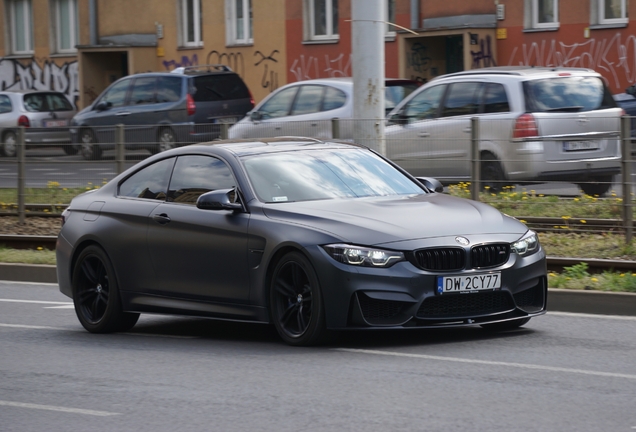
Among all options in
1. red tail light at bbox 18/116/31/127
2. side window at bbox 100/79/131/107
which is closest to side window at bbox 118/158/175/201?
side window at bbox 100/79/131/107

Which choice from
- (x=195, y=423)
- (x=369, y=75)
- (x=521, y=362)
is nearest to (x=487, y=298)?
(x=521, y=362)

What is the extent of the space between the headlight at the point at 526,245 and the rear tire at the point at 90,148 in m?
9.60

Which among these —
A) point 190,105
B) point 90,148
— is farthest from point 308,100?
point 190,105

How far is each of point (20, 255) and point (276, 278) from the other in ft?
23.9

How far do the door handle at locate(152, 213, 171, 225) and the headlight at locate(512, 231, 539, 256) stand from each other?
2566 millimetres

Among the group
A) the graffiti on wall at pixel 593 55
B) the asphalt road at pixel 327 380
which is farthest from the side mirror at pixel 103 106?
the asphalt road at pixel 327 380

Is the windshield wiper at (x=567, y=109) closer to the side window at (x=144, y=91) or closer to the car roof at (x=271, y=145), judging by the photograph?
the car roof at (x=271, y=145)

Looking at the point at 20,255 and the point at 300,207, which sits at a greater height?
the point at 300,207

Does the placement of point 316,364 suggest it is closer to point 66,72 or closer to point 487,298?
point 487,298

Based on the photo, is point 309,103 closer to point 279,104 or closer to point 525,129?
point 279,104

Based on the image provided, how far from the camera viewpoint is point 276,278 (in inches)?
326

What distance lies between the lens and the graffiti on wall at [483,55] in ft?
98.7

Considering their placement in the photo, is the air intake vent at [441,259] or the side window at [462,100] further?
the side window at [462,100]

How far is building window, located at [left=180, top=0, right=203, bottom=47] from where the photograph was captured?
38125mm
